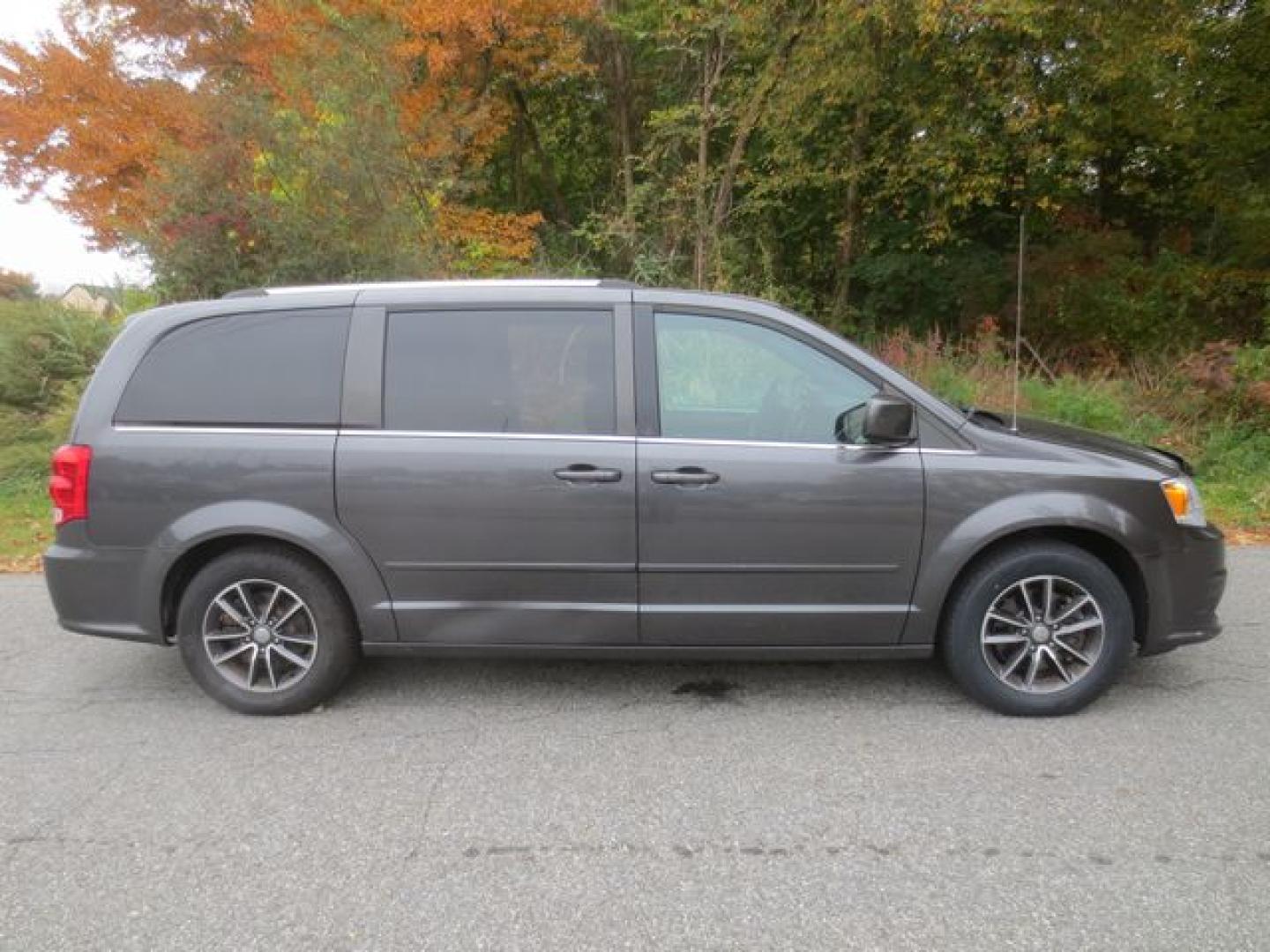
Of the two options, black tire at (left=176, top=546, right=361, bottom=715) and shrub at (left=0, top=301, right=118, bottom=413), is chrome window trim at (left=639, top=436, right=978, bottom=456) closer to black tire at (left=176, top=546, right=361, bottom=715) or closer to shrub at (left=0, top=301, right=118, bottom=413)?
black tire at (left=176, top=546, right=361, bottom=715)

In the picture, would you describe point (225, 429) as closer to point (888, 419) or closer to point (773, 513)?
point (773, 513)

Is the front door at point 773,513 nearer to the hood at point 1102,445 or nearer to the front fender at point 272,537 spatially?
the hood at point 1102,445

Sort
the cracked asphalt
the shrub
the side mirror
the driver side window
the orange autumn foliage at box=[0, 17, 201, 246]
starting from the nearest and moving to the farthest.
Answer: the cracked asphalt, the side mirror, the driver side window, the shrub, the orange autumn foliage at box=[0, 17, 201, 246]

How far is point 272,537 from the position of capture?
369 centimetres

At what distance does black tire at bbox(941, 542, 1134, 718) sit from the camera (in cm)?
361

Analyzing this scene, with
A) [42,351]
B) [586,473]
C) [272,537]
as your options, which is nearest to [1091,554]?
[586,473]

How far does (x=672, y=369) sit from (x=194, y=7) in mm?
16737

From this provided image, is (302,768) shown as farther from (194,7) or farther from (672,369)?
(194,7)

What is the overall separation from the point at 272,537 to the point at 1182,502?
3878 mm

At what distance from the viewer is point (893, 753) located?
334 cm

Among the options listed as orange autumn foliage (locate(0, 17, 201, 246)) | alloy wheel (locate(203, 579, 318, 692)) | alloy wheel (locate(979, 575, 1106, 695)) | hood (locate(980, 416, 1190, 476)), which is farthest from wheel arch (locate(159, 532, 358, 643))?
orange autumn foliage (locate(0, 17, 201, 246))

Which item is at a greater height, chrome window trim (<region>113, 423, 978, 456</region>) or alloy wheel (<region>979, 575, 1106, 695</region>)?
chrome window trim (<region>113, 423, 978, 456</region>)

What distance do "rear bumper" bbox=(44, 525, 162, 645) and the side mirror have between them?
122 inches

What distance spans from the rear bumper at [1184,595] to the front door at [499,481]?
2.20 metres
